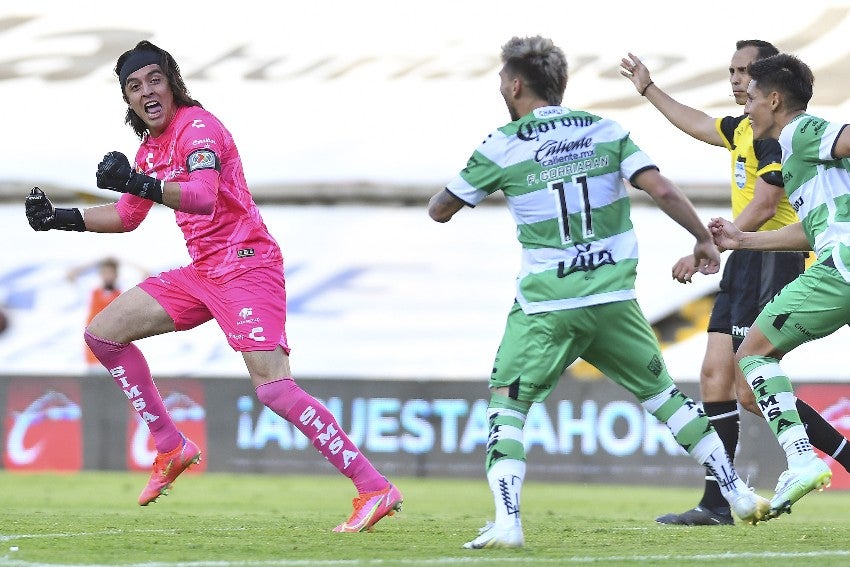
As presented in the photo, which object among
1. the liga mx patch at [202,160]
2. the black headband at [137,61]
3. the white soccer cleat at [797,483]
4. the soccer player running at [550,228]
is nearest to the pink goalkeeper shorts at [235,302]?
the liga mx patch at [202,160]

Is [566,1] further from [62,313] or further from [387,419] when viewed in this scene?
[387,419]

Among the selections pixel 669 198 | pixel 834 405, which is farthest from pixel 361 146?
pixel 669 198

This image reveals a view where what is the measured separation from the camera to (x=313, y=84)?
78.4 feet

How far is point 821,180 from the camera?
22.0 feet

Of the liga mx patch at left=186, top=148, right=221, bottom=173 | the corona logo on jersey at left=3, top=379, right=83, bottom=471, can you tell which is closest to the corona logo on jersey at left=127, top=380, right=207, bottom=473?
the corona logo on jersey at left=3, top=379, right=83, bottom=471

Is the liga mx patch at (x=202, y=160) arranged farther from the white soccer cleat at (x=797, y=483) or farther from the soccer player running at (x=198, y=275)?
the white soccer cleat at (x=797, y=483)

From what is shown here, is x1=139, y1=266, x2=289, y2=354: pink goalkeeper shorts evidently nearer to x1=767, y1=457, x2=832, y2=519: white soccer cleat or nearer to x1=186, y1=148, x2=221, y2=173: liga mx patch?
x1=186, y1=148, x2=221, y2=173: liga mx patch

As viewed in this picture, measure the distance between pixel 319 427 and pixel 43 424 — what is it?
836 cm

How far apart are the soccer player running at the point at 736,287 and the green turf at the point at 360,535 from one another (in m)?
0.43

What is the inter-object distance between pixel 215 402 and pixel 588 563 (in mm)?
9534

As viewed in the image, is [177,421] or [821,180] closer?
[821,180]

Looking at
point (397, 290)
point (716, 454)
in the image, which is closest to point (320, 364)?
point (397, 290)

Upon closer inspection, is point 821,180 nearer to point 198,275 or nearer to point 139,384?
point 198,275

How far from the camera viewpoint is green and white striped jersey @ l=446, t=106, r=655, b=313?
6254 millimetres
